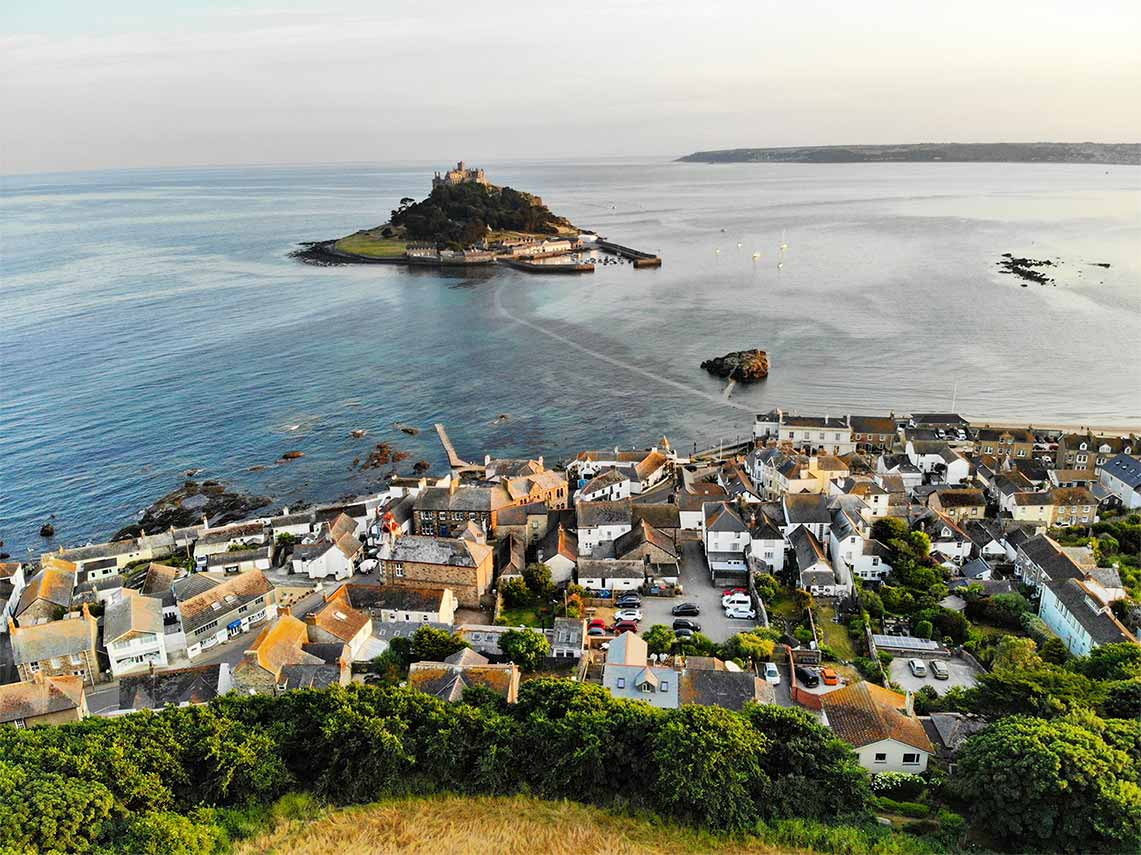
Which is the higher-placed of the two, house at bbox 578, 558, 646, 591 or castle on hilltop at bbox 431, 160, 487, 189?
castle on hilltop at bbox 431, 160, 487, 189

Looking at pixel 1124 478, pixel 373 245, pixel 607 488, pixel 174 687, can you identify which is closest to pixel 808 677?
pixel 607 488

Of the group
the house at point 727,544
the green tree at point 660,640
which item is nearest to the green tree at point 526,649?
the green tree at point 660,640

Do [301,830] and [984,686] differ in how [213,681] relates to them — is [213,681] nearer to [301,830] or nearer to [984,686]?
[301,830]

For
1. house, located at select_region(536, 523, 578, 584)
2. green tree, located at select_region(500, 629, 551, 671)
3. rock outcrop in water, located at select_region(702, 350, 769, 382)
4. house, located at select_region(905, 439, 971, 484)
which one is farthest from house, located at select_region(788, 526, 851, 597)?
rock outcrop in water, located at select_region(702, 350, 769, 382)

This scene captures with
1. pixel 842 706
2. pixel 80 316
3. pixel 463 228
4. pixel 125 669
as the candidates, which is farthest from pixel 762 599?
pixel 463 228

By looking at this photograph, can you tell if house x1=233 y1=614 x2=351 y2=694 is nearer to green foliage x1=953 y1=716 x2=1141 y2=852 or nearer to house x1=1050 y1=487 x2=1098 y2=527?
green foliage x1=953 y1=716 x2=1141 y2=852

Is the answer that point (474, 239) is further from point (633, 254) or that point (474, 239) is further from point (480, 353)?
point (480, 353)
